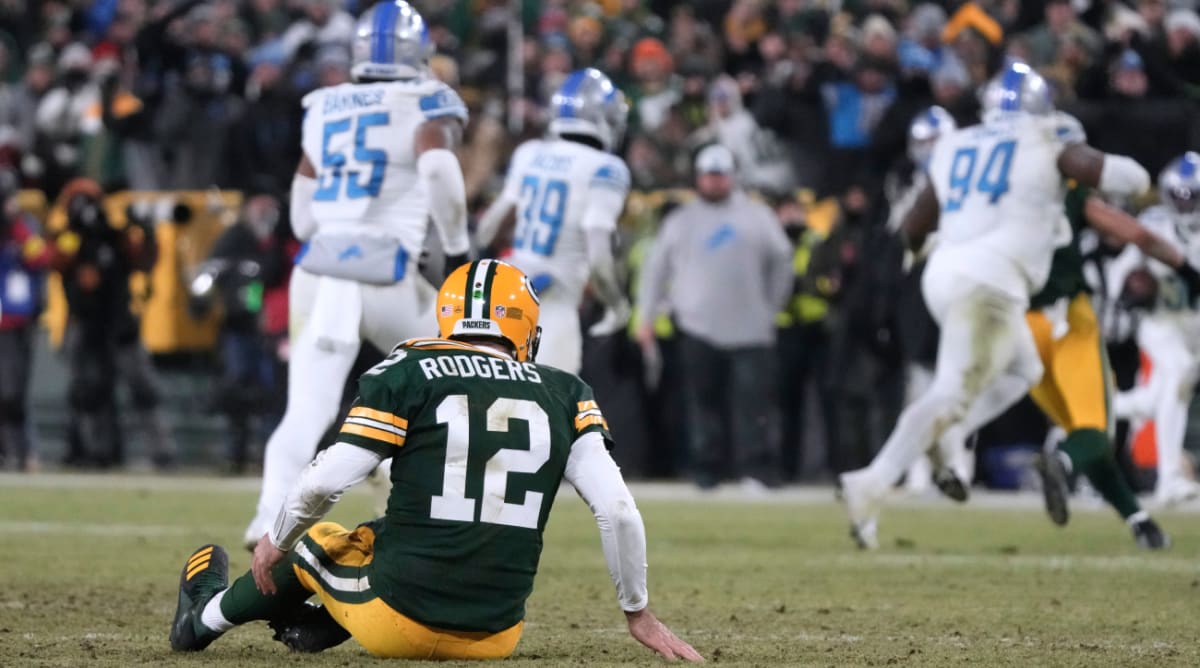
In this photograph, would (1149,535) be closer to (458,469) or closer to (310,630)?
(310,630)

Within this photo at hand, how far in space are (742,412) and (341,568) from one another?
979 centimetres

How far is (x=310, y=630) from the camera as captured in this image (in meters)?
5.77

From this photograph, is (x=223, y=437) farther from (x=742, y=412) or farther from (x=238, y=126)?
(x=742, y=412)

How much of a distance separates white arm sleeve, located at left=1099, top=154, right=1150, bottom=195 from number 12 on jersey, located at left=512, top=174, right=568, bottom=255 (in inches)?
112

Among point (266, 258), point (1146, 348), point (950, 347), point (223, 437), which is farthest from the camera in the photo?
point (223, 437)

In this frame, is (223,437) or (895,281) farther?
(223,437)

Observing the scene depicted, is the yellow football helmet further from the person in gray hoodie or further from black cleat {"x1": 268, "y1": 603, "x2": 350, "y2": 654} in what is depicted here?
the person in gray hoodie

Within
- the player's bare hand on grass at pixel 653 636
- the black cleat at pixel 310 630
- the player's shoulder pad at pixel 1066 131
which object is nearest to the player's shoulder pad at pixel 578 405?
the player's bare hand on grass at pixel 653 636

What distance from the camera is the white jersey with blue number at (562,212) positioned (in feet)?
34.9

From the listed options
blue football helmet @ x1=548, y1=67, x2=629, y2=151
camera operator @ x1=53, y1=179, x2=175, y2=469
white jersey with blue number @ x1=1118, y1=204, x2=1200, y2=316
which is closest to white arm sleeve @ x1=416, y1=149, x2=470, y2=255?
blue football helmet @ x1=548, y1=67, x2=629, y2=151

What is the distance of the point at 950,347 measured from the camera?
9.70 m

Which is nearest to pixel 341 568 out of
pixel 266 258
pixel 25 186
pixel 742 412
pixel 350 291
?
pixel 350 291

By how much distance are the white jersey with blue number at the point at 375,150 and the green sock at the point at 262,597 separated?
307cm

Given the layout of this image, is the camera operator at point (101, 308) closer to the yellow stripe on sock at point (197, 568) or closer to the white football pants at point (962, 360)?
the white football pants at point (962, 360)
